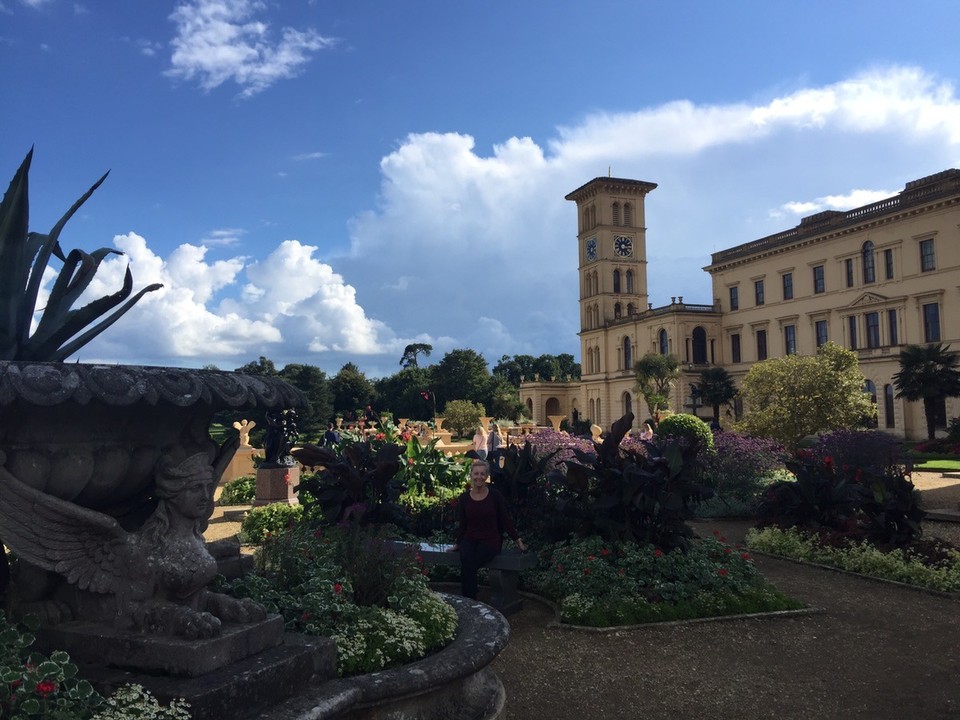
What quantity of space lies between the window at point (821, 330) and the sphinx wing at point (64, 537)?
47.4 meters

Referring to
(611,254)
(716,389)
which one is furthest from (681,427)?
(611,254)

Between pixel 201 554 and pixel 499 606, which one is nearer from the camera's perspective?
pixel 201 554

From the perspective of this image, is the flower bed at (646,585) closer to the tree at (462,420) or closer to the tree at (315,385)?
the tree at (462,420)

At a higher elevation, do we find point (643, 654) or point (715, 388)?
point (715, 388)

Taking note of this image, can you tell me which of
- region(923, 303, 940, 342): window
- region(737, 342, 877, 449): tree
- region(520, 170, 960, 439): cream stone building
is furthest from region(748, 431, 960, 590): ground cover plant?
region(923, 303, 940, 342): window

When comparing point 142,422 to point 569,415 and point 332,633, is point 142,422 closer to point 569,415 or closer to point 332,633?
point 332,633

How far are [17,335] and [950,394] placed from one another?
3580 cm

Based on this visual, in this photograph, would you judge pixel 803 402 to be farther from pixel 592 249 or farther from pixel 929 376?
pixel 592 249

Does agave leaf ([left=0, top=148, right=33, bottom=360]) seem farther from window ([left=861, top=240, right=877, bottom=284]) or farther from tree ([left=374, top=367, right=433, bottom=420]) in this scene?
tree ([left=374, top=367, right=433, bottom=420])

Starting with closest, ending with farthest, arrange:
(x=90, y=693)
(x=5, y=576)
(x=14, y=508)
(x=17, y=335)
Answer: (x=90, y=693) → (x=14, y=508) → (x=5, y=576) → (x=17, y=335)

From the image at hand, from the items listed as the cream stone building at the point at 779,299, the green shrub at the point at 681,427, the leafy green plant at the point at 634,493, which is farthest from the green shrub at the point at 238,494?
the cream stone building at the point at 779,299

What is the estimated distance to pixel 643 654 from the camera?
5.57 m

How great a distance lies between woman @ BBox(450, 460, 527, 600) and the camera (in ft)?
21.3

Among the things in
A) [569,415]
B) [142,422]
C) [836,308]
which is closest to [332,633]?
[142,422]
